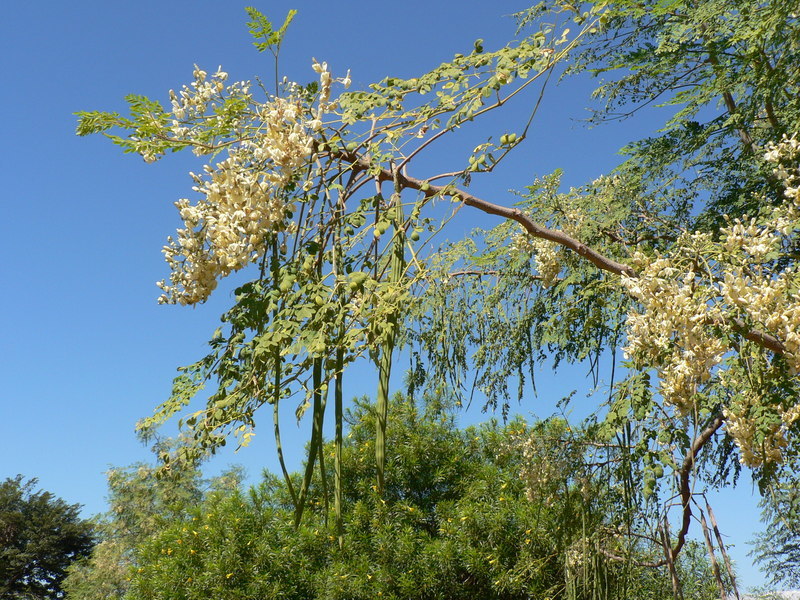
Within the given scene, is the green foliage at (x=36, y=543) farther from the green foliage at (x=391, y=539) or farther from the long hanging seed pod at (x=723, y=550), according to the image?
the long hanging seed pod at (x=723, y=550)

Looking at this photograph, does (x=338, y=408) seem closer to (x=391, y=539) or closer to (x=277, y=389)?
(x=277, y=389)

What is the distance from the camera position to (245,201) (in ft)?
5.63

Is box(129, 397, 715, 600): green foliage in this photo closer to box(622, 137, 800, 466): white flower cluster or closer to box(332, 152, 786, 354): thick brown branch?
box(332, 152, 786, 354): thick brown branch

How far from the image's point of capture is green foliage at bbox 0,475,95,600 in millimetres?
15977

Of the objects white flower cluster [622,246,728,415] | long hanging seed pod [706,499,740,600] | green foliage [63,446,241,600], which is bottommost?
long hanging seed pod [706,499,740,600]

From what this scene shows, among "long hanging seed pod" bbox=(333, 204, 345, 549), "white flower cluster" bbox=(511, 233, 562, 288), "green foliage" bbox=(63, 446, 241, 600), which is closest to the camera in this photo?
"long hanging seed pod" bbox=(333, 204, 345, 549)

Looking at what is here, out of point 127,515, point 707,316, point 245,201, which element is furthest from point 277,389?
point 127,515

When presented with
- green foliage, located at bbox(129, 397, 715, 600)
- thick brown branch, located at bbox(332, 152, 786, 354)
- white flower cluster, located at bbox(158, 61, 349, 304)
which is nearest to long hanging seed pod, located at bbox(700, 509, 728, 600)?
thick brown branch, located at bbox(332, 152, 786, 354)

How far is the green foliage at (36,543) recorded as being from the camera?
16.0 meters

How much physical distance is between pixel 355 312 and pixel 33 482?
19.5 metres

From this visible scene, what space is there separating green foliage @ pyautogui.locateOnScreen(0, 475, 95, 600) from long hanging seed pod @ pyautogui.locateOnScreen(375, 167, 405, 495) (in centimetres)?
1677

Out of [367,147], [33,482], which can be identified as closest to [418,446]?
[367,147]

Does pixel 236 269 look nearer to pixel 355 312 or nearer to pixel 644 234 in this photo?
pixel 355 312

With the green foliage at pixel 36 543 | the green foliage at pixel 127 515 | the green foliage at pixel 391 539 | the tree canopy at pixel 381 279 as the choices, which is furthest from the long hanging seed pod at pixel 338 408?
the green foliage at pixel 36 543
